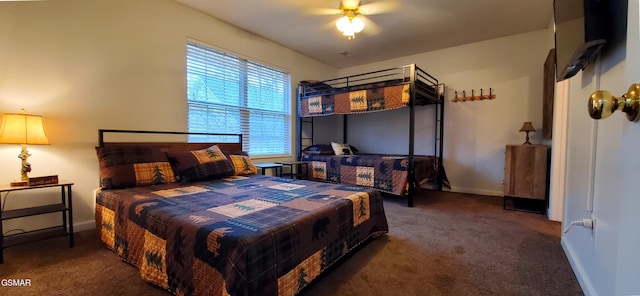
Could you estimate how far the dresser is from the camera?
2.94 metres

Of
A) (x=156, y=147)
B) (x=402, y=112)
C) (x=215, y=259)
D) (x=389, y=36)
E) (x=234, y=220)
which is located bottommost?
(x=215, y=259)

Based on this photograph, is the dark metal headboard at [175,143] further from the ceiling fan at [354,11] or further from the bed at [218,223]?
the ceiling fan at [354,11]

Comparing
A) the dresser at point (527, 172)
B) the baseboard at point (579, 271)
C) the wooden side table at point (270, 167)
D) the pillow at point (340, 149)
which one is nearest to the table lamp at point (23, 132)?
the wooden side table at point (270, 167)

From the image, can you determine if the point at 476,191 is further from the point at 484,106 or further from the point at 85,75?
the point at 85,75

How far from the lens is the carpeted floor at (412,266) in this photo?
1486 millimetres

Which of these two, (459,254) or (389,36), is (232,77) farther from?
(459,254)

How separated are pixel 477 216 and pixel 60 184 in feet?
13.2

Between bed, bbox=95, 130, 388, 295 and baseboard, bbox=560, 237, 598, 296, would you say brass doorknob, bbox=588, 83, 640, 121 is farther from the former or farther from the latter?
baseboard, bbox=560, 237, 598, 296

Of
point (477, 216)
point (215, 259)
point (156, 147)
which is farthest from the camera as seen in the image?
point (477, 216)

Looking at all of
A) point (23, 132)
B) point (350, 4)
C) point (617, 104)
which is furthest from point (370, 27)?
point (23, 132)

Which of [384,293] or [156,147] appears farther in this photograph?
[156,147]

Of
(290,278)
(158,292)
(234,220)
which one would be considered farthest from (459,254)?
(158,292)

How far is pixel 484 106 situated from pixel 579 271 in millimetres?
3071

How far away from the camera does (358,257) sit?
190cm
